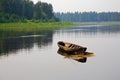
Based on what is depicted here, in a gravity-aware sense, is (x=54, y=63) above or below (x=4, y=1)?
below

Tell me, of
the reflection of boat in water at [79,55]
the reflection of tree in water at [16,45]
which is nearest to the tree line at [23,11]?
the reflection of tree in water at [16,45]

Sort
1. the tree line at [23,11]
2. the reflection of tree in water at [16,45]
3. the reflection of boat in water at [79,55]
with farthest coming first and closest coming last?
the tree line at [23,11] < the reflection of tree in water at [16,45] < the reflection of boat in water at [79,55]

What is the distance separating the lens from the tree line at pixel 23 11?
134m

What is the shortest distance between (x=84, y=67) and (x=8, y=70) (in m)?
8.90

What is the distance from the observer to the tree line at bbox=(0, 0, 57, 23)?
13375 centimetres

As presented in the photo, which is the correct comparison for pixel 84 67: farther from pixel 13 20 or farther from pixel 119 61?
pixel 13 20

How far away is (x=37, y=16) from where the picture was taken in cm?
16238

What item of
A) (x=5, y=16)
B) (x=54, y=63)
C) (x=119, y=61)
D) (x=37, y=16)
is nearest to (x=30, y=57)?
(x=54, y=63)

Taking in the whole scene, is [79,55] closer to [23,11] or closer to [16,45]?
[16,45]

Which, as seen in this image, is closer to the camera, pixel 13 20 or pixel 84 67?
pixel 84 67

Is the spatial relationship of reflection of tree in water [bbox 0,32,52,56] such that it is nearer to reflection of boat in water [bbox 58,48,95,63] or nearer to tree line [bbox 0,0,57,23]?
reflection of boat in water [bbox 58,48,95,63]

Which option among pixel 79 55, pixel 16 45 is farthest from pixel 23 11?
pixel 79 55

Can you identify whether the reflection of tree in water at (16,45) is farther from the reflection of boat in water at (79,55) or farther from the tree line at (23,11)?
the tree line at (23,11)

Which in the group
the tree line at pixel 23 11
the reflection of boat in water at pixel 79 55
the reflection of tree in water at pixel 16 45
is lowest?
the reflection of tree in water at pixel 16 45
